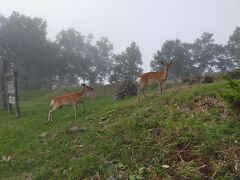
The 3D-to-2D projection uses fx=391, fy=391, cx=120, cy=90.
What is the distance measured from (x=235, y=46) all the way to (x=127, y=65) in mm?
24435

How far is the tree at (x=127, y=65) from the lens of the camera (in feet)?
250

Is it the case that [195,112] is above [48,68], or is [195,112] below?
below

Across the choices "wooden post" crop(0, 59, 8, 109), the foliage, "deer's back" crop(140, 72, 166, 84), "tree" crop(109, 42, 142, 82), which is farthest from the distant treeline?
the foliage

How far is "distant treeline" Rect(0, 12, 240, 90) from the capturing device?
2753 inches

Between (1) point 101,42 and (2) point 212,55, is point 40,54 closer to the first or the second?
(1) point 101,42

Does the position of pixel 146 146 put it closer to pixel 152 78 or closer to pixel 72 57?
pixel 152 78

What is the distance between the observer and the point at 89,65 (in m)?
86.6

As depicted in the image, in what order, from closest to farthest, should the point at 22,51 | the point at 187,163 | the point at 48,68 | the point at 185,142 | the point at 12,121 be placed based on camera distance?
the point at 187,163 < the point at 185,142 < the point at 12,121 < the point at 22,51 < the point at 48,68

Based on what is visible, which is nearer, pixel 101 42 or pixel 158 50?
pixel 158 50

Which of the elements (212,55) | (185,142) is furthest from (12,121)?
(212,55)

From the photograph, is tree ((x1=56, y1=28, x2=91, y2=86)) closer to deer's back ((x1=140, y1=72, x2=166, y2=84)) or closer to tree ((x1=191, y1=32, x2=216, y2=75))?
tree ((x1=191, y1=32, x2=216, y2=75))

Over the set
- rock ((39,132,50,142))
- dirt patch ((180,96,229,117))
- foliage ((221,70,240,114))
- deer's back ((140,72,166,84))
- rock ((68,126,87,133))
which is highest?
deer's back ((140,72,166,84))

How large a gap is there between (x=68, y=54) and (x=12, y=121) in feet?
192

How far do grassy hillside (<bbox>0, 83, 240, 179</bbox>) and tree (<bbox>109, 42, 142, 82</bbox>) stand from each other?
60169 millimetres
